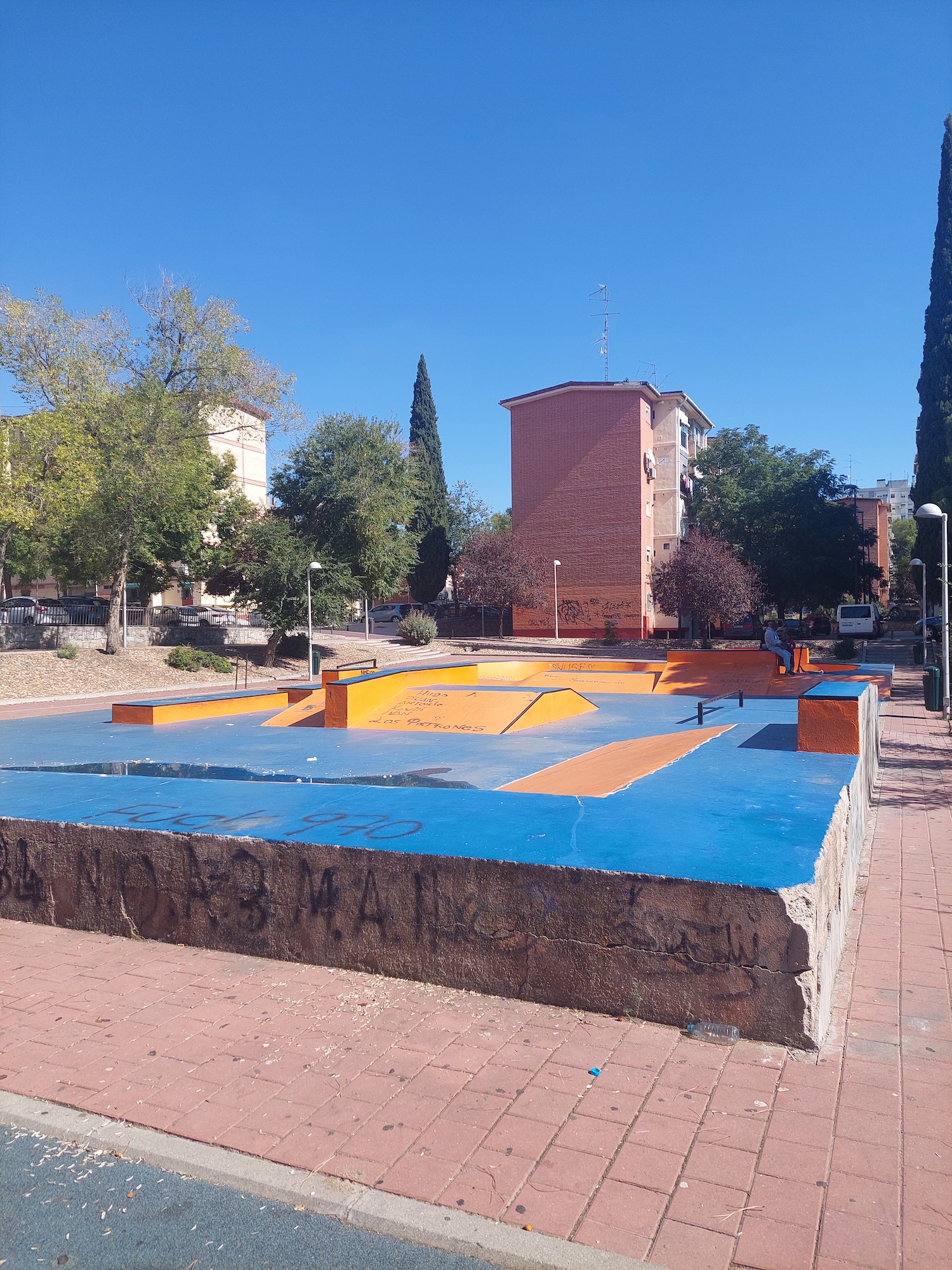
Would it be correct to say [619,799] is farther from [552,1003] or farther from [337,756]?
[337,756]

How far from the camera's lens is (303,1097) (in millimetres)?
3443

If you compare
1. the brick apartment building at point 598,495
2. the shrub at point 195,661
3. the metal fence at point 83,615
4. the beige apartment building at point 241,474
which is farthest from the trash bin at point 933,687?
the beige apartment building at point 241,474

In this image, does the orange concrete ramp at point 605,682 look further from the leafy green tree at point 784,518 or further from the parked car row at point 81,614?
the leafy green tree at point 784,518

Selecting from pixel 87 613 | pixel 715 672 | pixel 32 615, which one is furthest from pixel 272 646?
pixel 715 672

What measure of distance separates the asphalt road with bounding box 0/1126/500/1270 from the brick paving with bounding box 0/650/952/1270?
8.3 inches

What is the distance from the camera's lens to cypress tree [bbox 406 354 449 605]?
166ft

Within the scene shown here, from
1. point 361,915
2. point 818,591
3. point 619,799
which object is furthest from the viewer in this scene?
point 818,591

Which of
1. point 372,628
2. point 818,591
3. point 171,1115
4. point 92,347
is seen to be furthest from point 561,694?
point 372,628

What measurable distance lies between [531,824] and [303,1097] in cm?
215

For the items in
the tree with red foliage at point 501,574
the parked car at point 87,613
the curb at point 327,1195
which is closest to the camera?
the curb at point 327,1195

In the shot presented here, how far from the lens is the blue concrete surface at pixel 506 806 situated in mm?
4438

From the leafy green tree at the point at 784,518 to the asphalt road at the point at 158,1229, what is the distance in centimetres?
4385

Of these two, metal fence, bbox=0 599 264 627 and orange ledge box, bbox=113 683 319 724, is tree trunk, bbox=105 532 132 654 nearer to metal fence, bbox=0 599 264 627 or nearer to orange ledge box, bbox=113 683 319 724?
metal fence, bbox=0 599 264 627

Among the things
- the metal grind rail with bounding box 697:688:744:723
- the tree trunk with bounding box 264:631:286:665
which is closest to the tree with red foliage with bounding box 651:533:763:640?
the tree trunk with bounding box 264:631:286:665
